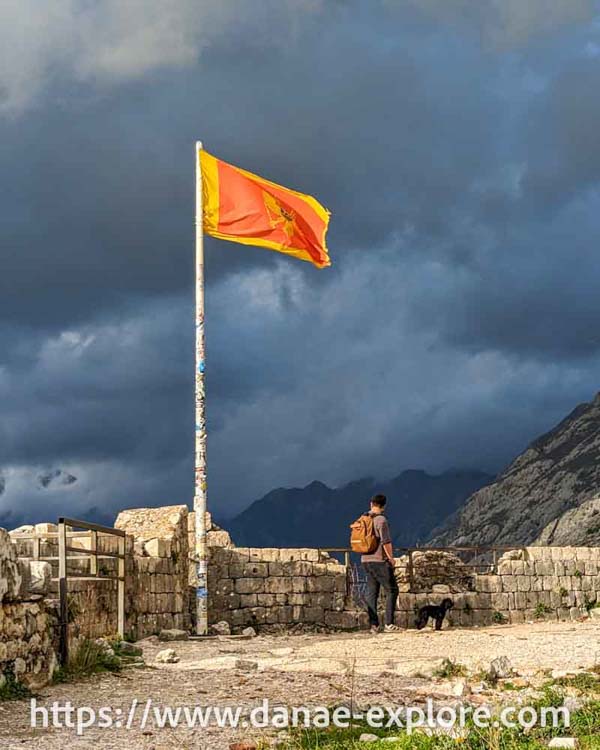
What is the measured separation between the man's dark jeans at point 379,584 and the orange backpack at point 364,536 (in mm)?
286

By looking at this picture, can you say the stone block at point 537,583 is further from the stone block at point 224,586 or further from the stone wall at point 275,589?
the stone block at point 224,586

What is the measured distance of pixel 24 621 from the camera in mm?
9969

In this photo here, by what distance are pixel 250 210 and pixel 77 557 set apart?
816 cm

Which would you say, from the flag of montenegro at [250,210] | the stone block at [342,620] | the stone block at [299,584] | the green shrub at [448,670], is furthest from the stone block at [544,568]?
the green shrub at [448,670]

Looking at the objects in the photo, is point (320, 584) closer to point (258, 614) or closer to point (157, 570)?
point (258, 614)

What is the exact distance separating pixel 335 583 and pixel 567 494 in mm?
53715

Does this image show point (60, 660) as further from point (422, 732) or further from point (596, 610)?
point (596, 610)

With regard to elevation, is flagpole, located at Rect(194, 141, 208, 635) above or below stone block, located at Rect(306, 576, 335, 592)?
above

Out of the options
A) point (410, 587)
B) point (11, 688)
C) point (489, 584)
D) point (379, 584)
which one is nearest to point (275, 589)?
point (379, 584)

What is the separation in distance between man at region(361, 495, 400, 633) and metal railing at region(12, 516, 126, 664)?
3.87 m

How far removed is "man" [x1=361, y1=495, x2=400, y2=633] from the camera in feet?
53.8

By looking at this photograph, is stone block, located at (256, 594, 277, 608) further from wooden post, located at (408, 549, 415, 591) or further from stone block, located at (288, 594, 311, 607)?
wooden post, located at (408, 549, 415, 591)

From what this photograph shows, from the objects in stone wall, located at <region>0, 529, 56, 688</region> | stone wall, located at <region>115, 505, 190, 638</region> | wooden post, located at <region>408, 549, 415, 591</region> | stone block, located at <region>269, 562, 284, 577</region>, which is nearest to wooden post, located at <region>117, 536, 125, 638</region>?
stone wall, located at <region>115, 505, 190, 638</region>

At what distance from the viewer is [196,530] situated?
17.2 meters
